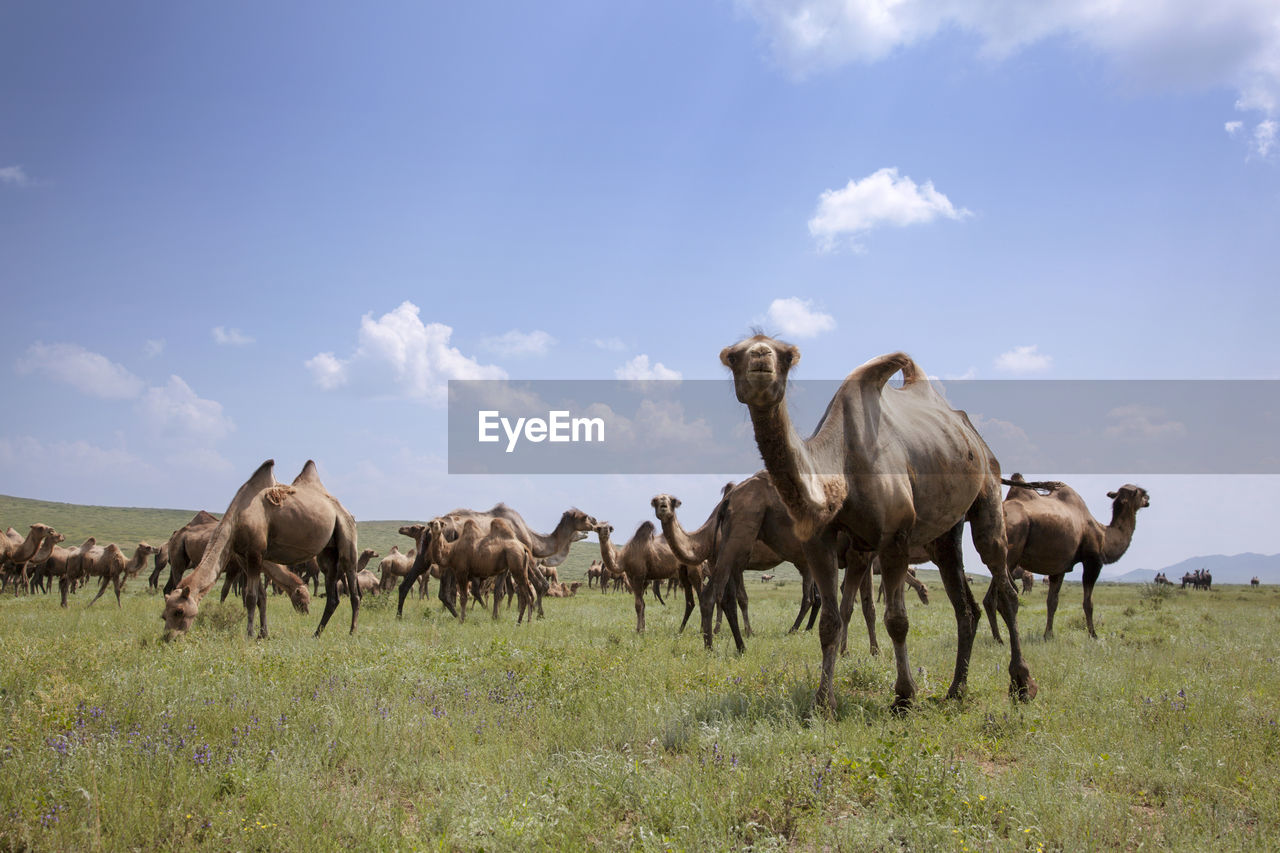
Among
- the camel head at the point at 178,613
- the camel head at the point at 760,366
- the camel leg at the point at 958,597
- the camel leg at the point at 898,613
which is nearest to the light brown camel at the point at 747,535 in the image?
the camel leg at the point at 958,597

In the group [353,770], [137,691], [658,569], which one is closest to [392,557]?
[658,569]

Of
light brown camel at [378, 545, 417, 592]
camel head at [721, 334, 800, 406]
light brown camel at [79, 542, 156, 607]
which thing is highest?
camel head at [721, 334, 800, 406]

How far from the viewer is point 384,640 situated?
41.0ft

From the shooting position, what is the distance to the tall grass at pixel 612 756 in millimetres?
3812

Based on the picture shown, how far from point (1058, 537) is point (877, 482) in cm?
1084

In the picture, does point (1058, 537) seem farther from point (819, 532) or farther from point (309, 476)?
point (309, 476)

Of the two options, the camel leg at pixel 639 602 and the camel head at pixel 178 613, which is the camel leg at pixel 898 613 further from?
the camel head at pixel 178 613

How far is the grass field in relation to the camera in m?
3.81

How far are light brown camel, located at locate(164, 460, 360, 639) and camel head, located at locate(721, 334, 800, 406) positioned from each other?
9.21 m

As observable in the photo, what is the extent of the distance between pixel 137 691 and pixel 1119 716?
9.01 meters

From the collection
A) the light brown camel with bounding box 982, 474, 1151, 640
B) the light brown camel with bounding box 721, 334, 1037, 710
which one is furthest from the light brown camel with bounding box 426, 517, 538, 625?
the light brown camel with bounding box 721, 334, 1037, 710

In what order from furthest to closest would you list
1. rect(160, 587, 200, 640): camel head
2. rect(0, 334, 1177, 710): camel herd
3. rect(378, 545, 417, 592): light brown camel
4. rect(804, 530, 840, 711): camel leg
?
rect(378, 545, 417, 592): light brown camel < rect(160, 587, 200, 640): camel head < rect(804, 530, 840, 711): camel leg < rect(0, 334, 1177, 710): camel herd

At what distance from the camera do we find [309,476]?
1492 cm

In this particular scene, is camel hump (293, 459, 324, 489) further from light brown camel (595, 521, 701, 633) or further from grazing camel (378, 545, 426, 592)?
grazing camel (378, 545, 426, 592)
